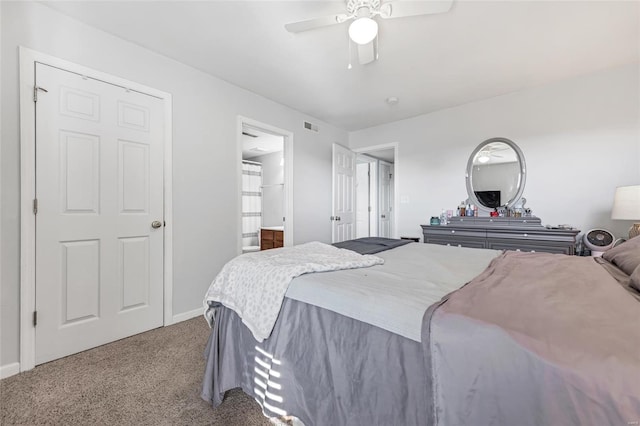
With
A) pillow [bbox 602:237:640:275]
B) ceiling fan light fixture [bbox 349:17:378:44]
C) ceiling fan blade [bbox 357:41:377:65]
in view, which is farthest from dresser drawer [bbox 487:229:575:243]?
ceiling fan light fixture [bbox 349:17:378:44]

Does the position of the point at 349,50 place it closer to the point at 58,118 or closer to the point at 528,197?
the point at 58,118

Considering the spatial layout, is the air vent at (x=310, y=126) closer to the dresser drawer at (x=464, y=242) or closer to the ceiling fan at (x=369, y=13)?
the ceiling fan at (x=369, y=13)

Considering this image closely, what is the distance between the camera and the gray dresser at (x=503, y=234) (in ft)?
9.00

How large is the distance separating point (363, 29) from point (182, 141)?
193cm

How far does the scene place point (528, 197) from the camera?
3215mm

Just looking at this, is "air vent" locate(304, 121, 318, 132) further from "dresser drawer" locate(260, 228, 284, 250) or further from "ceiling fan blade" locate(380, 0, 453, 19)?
"ceiling fan blade" locate(380, 0, 453, 19)

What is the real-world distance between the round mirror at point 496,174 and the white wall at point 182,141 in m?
2.38

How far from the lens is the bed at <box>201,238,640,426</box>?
0.62m

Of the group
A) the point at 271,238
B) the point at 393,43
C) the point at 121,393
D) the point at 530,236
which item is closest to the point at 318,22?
the point at 393,43

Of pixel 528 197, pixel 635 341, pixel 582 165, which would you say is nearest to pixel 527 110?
pixel 582 165

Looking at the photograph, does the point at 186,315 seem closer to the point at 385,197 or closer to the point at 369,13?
the point at 369,13

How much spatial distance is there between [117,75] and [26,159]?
94 cm

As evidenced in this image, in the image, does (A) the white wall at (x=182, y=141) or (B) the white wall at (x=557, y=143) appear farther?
(B) the white wall at (x=557, y=143)

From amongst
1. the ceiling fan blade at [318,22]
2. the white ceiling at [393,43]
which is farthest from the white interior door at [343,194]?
the ceiling fan blade at [318,22]
